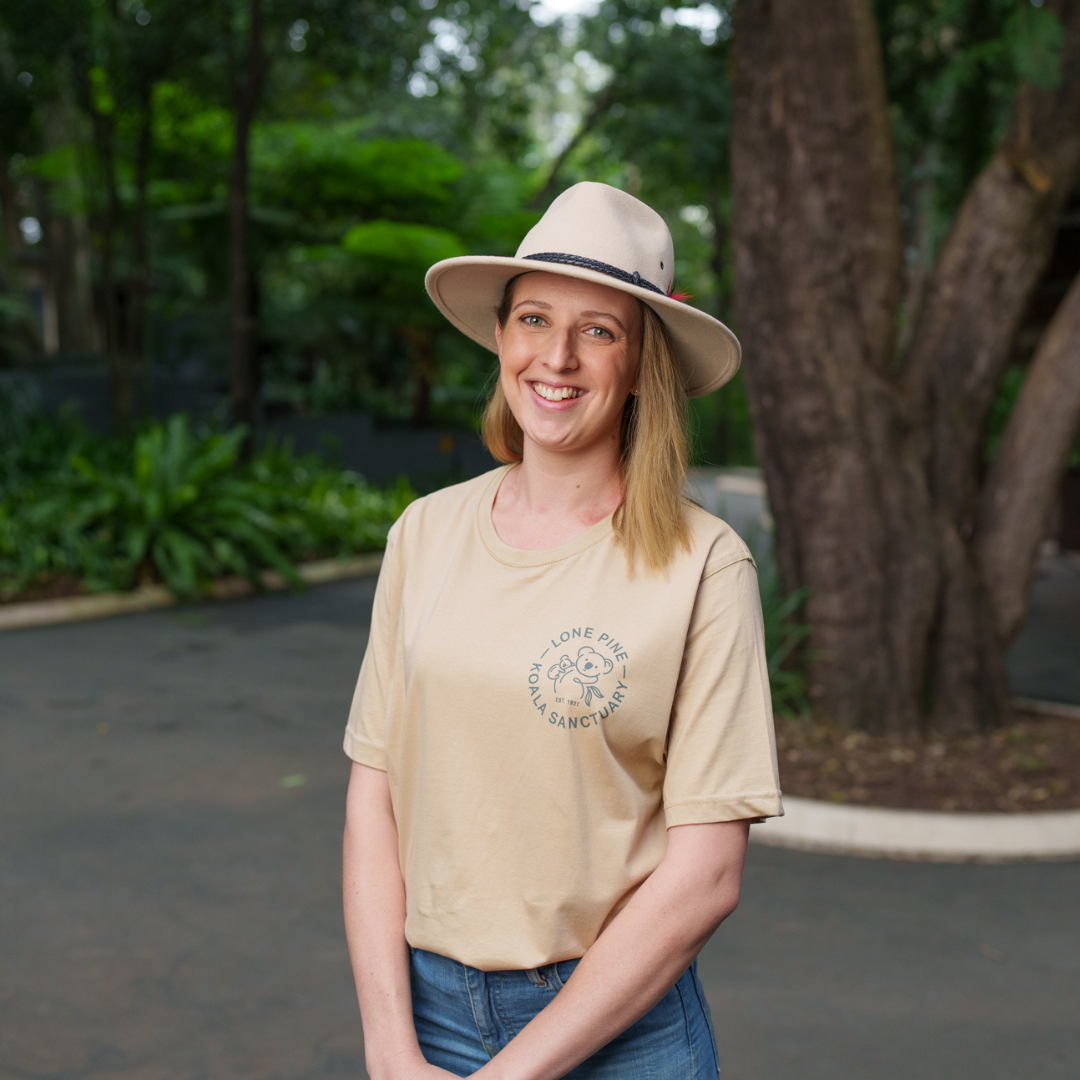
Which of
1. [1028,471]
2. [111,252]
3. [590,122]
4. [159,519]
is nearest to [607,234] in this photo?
[1028,471]

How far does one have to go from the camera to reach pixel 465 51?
1867 cm

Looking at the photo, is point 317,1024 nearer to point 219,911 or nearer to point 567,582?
point 219,911

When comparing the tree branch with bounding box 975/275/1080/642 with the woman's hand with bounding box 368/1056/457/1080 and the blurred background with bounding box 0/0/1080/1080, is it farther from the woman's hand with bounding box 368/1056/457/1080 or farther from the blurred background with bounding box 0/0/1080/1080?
the woman's hand with bounding box 368/1056/457/1080

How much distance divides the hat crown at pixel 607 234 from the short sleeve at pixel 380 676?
52 centimetres

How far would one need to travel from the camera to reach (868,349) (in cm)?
596

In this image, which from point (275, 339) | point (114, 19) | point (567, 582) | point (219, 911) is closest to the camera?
point (567, 582)

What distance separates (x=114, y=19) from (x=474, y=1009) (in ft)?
50.6

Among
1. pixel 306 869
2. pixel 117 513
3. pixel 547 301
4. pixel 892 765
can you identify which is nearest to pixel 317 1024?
pixel 306 869

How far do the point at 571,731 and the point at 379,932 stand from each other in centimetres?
46

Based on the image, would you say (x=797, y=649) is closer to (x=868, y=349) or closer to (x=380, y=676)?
(x=868, y=349)

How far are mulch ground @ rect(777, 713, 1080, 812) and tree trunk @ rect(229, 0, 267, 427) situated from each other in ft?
32.8

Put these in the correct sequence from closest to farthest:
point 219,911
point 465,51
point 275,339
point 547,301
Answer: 1. point 547,301
2. point 219,911
3. point 465,51
4. point 275,339

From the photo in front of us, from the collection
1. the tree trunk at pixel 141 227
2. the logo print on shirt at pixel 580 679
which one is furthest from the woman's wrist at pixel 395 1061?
the tree trunk at pixel 141 227

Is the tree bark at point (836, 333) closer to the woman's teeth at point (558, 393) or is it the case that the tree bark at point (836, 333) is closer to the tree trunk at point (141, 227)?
the woman's teeth at point (558, 393)
